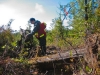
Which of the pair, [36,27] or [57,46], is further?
[36,27]

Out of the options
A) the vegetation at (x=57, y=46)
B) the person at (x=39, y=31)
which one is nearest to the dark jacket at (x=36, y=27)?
the person at (x=39, y=31)

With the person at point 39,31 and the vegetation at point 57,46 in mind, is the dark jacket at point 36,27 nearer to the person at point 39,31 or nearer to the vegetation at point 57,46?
the person at point 39,31

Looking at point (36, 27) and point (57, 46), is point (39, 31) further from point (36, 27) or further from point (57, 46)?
point (57, 46)

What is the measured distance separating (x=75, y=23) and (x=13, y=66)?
1457cm

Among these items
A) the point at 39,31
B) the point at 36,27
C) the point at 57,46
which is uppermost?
the point at 36,27

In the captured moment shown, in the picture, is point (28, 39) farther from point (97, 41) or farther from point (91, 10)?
point (91, 10)

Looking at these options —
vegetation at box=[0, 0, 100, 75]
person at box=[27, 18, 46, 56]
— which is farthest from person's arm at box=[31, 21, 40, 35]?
vegetation at box=[0, 0, 100, 75]

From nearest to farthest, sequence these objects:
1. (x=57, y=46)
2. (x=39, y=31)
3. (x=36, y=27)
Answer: (x=57, y=46) → (x=36, y=27) → (x=39, y=31)

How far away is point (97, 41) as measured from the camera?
18.0ft

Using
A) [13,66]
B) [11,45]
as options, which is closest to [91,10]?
[11,45]

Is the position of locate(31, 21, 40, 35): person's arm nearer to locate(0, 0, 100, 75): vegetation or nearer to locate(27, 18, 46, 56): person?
locate(27, 18, 46, 56): person

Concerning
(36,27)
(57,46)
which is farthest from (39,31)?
(57,46)

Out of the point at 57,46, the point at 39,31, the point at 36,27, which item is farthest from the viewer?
the point at 39,31

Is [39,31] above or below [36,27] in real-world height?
below
